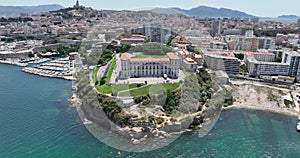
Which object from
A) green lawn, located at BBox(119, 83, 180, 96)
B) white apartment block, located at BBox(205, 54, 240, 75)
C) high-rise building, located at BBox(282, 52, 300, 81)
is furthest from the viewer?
white apartment block, located at BBox(205, 54, 240, 75)

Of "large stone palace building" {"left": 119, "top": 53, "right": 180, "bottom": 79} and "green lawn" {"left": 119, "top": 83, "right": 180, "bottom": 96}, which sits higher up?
"large stone palace building" {"left": 119, "top": 53, "right": 180, "bottom": 79}

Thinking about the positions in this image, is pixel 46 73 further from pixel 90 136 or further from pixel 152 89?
pixel 90 136

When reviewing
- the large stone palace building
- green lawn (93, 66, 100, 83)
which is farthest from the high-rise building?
green lawn (93, 66, 100, 83)

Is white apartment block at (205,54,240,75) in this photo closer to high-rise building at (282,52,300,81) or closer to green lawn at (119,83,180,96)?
high-rise building at (282,52,300,81)

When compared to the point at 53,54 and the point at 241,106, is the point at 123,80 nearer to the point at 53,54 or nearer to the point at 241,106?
the point at 241,106

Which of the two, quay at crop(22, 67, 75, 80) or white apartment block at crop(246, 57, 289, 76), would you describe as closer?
white apartment block at crop(246, 57, 289, 76)

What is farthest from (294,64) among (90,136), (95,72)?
(90,136)

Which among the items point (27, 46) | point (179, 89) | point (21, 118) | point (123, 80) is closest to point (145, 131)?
point (179, 89)
